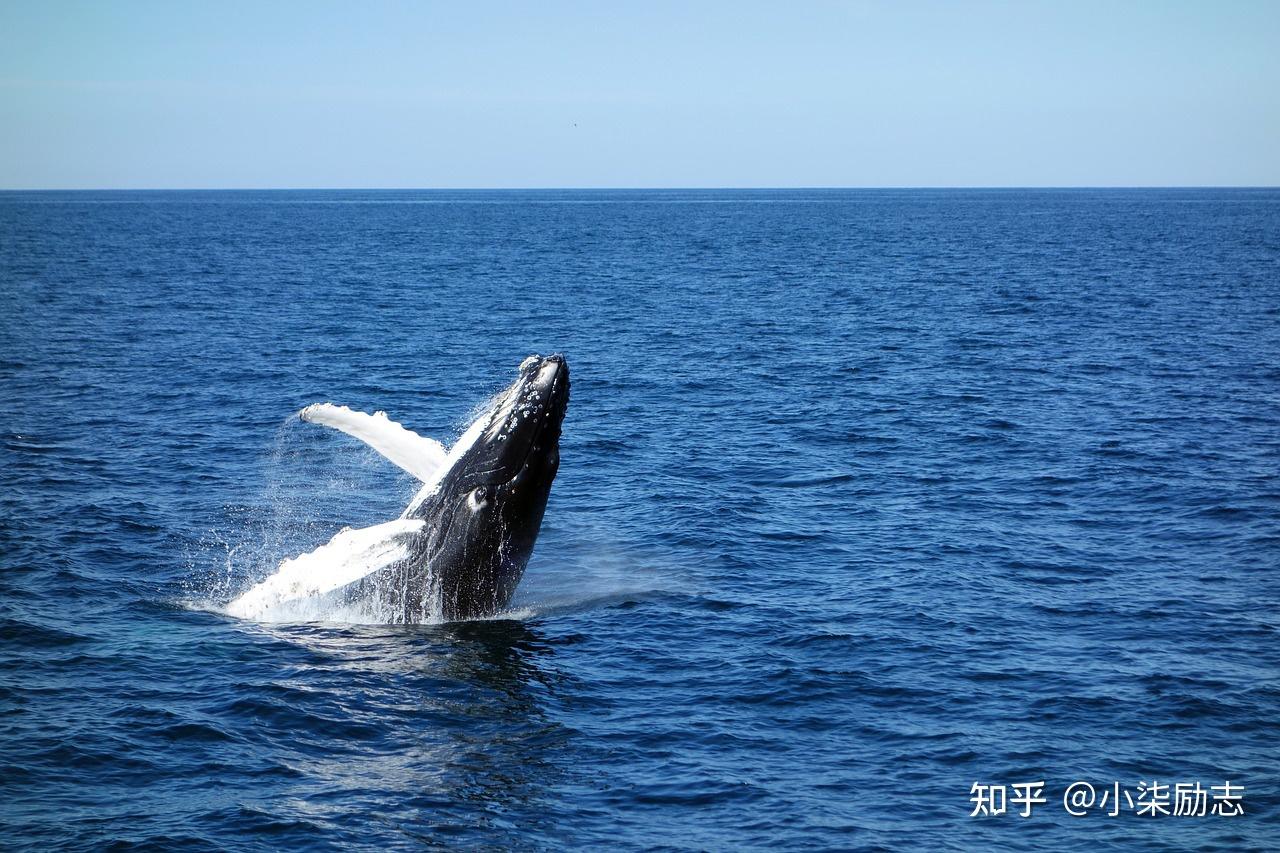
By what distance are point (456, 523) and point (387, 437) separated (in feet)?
6.87

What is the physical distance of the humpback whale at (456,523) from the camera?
61.3ft

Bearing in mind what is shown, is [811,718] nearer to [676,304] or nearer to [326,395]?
[326,395]

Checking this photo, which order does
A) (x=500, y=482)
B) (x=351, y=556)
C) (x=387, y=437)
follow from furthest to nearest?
(x=387, y=437) < (x=351, y=556) < (x=500, y=482)

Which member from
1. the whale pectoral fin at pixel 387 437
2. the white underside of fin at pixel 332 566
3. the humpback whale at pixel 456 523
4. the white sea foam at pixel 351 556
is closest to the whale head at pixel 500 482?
the humpback whale at pixel 456 523

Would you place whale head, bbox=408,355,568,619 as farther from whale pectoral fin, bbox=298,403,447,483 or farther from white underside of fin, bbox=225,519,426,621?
whale pectoral fin, bbox=298,403,447,483

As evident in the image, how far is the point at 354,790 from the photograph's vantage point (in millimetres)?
15039

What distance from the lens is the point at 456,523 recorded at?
1900 cm

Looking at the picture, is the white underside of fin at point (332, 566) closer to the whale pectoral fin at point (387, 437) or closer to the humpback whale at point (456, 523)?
the humpback whale at point (456, 523)

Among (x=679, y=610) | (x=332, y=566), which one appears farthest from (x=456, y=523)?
(x=679, y=610)

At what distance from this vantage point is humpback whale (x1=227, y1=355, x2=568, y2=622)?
736 inches

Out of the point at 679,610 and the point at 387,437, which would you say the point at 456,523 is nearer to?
the point at 387,437

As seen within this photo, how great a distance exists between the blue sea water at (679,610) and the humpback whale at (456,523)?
59cm

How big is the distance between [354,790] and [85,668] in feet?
20.4

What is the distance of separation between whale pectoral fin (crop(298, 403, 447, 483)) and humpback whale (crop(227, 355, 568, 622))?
20mm
